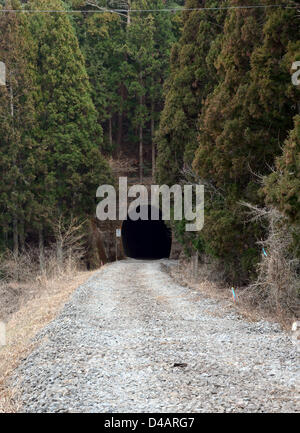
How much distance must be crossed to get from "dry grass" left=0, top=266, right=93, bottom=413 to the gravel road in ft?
0.55

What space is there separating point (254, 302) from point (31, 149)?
16.2 m

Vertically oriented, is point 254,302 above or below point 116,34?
below

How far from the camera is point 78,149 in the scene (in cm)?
2456

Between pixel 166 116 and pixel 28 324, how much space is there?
11166 mm

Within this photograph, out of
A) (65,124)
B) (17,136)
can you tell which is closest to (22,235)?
(17,136)

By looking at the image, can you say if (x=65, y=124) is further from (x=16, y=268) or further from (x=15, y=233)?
(x=16, y=268)

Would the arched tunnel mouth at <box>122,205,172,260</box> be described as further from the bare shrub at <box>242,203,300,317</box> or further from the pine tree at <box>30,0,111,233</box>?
the bare shrub at <box>242,203,300,317</box>

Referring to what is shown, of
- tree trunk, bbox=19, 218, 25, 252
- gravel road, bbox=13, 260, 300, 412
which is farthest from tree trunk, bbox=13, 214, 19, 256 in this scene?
gravel road, bbox=13, 260, 300, 412

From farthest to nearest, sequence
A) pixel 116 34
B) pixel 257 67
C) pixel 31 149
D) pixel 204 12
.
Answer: pixel 116 34
pixel 31 149
pixel 204 12
pixel 257 67

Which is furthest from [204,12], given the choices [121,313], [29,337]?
[29,337]

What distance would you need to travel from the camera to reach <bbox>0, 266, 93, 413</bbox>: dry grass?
542 centimetres

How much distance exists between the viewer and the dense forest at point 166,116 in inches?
372

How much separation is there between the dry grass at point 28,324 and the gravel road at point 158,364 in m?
0.17
